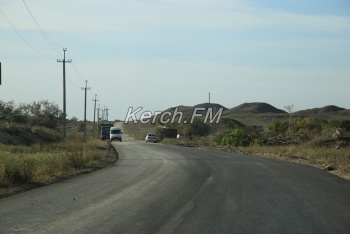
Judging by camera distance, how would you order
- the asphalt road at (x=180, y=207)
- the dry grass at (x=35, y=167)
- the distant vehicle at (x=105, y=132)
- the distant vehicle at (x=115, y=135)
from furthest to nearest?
1. the distant vehicle at (x=105, y=132)
2. the distant vehicle at (x=115, y=135)
3. the dry grass at (x=35, y=167)
4. the asphalt road at (x=180, y=207)

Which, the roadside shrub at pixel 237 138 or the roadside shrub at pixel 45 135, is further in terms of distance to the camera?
the roadside shrub at pixel 45 135

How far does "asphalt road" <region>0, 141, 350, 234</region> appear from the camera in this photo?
9594 millimetres

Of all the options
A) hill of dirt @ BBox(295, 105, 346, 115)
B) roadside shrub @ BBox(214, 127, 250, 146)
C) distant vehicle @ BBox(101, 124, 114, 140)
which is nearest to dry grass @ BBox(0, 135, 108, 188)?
roadside shrub @ BBox(214, 127, 250, 146)

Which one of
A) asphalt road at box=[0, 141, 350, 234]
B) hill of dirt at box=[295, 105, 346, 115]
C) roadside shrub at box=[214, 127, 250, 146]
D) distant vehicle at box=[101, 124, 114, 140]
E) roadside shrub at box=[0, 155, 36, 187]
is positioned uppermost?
hill of dirt at box=[295, 105, 346, 115]

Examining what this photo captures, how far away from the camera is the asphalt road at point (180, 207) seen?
959 cm

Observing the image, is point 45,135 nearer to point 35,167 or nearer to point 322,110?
point 35,167

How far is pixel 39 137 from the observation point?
72.2 metres

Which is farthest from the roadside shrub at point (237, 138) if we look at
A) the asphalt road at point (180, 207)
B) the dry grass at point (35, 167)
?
the asphalt road at point (180, 207)

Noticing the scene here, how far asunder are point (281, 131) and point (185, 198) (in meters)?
54.8

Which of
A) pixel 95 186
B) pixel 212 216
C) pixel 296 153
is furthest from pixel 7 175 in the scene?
pixel 296 153

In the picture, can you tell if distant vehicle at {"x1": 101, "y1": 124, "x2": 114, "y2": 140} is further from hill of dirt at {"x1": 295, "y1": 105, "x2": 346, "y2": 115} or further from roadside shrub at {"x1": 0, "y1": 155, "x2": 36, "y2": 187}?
hill of dirt at {"x1": 295, "y1": 105, "x2": 346, "y2": 115}

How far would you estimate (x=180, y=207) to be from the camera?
1181cm

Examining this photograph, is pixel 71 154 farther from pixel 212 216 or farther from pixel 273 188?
pixel 212 216

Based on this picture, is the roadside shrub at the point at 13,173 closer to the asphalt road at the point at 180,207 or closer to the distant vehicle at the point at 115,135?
the asphalt road at the point at 180,207
